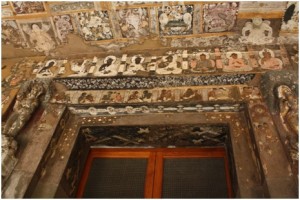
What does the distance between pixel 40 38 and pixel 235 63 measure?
9.41 ft

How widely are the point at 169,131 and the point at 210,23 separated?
5.39 ft

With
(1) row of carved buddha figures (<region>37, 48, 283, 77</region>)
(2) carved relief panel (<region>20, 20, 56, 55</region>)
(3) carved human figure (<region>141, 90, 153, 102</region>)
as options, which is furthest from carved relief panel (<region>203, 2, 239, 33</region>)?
(2) carved relief panel (<region>20, 20, 56, 55</region>)

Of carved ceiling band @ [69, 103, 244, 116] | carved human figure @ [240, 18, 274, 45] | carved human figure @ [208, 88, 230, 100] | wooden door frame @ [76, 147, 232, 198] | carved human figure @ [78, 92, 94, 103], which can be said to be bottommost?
wooden door frame @ [76, 147, 232, 198]

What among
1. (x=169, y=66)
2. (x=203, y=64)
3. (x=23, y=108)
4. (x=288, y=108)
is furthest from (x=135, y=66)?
(x=288, y=108)

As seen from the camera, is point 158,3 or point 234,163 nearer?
point 234,163

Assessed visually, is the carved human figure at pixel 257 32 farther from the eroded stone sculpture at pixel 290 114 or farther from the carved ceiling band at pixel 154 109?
the carved ceiling band at pixel 154 109

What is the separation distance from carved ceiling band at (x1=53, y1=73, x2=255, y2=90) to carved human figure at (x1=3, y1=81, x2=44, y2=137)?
→ 0.29m

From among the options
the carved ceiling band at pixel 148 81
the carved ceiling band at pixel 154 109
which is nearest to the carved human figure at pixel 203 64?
the carved ceiling band at pixel 148 81

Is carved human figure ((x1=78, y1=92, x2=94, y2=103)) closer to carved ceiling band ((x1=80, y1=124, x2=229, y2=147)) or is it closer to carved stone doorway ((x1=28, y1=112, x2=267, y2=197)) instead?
carved stone doorway ((x1=28, y1=112, x2=267, y2=197))

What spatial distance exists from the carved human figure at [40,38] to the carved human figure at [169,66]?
1736mm

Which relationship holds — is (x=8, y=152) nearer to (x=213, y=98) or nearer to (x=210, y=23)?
(x=213, y=98)

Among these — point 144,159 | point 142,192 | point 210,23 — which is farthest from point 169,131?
point 210,23

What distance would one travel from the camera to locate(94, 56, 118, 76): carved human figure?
145 inches

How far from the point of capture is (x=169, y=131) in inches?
131
